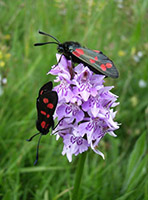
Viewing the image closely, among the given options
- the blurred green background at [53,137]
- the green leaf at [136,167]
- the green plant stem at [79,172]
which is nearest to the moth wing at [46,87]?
the green plant stem at [79,172]

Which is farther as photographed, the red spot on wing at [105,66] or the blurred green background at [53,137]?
the blurred green background at [53,137]

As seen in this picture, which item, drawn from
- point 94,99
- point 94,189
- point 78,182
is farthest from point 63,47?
point 94,189

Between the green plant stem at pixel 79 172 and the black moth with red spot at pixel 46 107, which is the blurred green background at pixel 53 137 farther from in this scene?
the black moth with red spot at pixel 46 107

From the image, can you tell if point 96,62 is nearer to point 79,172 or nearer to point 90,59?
point 90,59

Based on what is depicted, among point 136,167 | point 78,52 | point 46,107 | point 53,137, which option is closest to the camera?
point 46,107

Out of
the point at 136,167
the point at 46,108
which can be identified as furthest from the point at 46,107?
the point at 136,167

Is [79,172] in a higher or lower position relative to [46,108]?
lower

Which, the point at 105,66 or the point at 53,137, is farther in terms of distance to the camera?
the point at 53,137
